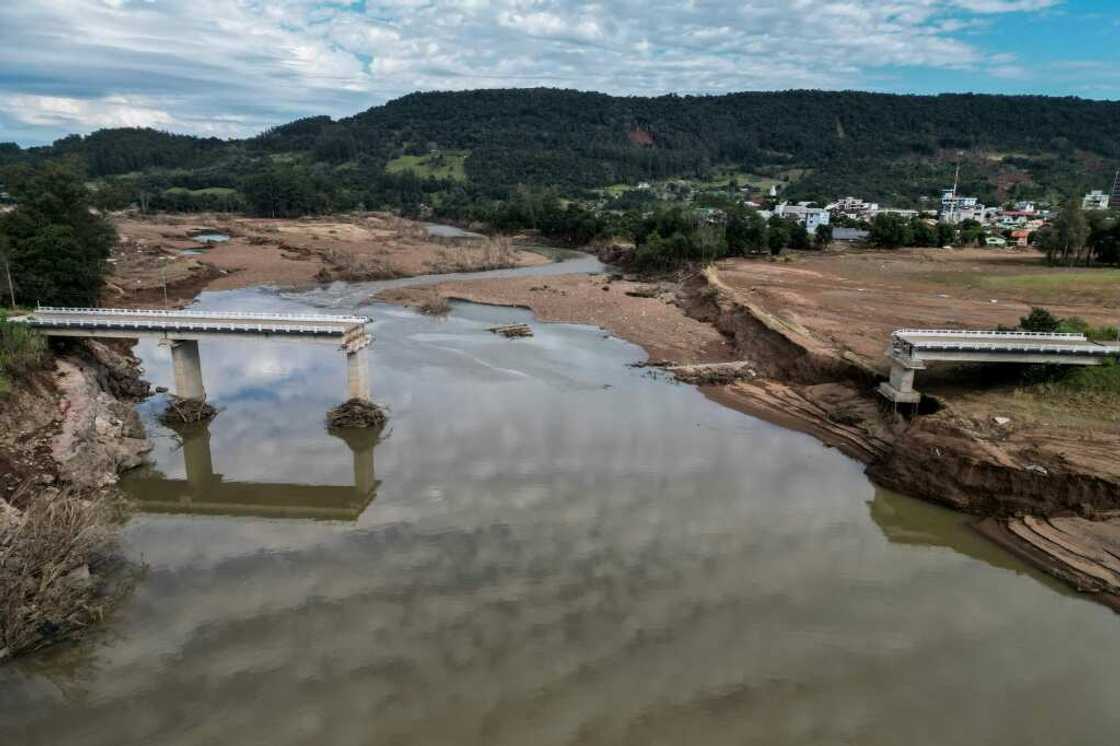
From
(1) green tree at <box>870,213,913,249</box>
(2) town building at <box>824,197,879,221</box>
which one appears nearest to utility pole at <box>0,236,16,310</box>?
(1) green tree at <box>870,213,913,249</box>

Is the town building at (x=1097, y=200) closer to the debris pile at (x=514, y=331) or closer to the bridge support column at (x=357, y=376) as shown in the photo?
the debris pile at (x=514, y=331)

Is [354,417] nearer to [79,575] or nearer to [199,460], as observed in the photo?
[199,460]

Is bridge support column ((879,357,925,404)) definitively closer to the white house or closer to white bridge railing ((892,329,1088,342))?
white bridge railing ((892,329,1088,342))

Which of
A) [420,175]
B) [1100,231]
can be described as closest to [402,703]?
[1100,231]

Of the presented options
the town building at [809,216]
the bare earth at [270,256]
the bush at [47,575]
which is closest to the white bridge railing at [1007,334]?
the bush at [47,575]

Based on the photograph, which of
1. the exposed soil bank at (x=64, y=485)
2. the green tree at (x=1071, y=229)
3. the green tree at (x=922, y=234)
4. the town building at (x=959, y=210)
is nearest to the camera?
the exposed soil bank at (x=64, y=485)

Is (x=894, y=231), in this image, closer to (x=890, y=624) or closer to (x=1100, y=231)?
(x=1100, y=231)

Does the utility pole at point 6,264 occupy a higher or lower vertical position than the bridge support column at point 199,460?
higher
